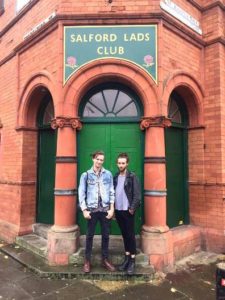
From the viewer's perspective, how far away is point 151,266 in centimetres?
493

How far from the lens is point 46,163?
6.62 m

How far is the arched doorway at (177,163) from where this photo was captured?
6145mm

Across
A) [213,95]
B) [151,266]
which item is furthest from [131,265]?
[213,95]

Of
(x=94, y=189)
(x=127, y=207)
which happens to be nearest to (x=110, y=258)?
(x=127, y=207)

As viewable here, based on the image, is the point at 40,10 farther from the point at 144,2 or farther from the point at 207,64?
the point at 207,64

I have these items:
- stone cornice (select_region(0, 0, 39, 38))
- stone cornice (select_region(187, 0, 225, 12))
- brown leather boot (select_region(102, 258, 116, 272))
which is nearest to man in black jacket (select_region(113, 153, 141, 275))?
brown leather boot (select_region(102, 258, 116, 272))

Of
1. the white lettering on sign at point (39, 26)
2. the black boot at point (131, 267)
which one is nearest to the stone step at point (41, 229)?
the black boot at point (131, 267)

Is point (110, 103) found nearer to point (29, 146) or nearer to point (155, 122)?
point (155, 122)

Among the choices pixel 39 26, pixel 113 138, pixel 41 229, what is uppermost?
pixel 39 26

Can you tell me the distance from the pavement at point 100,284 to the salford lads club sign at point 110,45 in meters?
3.36

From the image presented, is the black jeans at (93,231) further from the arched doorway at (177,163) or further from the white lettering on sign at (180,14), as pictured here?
the white lettering on sign at (180,14)

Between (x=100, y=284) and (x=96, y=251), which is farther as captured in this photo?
(x=96, y=251)

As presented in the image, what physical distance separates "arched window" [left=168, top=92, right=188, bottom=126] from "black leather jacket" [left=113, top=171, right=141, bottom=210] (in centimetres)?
211

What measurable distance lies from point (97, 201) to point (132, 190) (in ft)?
1.92
